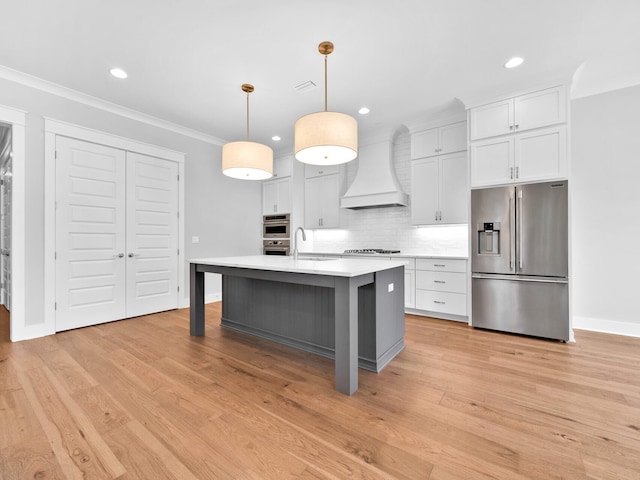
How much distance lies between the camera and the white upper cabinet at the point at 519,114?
3152 mm

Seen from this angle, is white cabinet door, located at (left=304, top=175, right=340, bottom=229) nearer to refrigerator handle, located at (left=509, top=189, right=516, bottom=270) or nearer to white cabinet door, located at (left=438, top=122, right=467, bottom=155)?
white cabinet door, located at (left=438, top=122, right=467, bottom=155)

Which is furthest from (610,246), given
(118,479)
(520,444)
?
(118,479)

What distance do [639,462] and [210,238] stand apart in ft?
16.9

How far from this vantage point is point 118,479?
4.27 ft

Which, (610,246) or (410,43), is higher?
(410,43)

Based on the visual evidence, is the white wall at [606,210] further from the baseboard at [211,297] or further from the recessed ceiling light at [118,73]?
the baseboard at [211,297]

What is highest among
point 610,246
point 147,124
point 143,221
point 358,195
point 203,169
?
point 147,124

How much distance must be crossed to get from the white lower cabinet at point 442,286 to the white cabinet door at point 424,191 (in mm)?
660

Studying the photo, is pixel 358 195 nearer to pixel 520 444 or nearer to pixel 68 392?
pixel 520 444

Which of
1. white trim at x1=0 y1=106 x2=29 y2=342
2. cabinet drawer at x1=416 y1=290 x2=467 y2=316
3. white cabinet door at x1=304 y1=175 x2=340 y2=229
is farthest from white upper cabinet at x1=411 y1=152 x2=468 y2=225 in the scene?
white trim at x1=0 y1=106 x2=29 y2=342

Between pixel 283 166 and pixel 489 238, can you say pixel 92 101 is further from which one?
pixel 489 238

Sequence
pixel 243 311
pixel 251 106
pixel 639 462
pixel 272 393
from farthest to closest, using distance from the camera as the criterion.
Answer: pixel 251 106 < pixel 243 311 < pixel 272 393 < pixel 639 462

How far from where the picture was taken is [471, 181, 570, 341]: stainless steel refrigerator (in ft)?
10.3

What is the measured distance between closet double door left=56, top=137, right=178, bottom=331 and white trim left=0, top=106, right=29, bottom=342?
0.29 m
